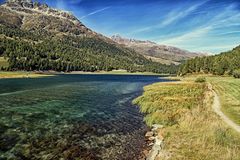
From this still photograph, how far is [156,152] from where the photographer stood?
26375 millimetres

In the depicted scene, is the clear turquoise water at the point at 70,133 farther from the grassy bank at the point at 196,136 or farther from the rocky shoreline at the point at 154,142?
the grassy bank at the point at 196,136

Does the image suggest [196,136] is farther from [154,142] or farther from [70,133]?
[70,133]

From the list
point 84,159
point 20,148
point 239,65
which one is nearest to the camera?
point 84,159

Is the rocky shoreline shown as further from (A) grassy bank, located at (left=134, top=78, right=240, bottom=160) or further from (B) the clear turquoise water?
(B) the clear turquoise water

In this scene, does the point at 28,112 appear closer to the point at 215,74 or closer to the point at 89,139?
the point at 89,139

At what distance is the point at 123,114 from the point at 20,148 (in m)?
24.0

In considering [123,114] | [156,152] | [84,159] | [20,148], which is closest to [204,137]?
[156,152]

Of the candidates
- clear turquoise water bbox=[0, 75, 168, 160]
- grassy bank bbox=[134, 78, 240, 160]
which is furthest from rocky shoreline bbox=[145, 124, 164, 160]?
clear turquoise water bbox=[0, 75, 168, 160]

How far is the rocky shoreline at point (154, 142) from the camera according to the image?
1021 inches

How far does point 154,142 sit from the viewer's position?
30.8 m

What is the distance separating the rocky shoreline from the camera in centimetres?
2594

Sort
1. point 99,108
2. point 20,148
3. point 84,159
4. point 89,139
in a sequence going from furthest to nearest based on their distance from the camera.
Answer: point 99,108
point 89,139
point 20,148
point 84,159

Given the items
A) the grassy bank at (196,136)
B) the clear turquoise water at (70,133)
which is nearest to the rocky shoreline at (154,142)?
the grassy bank at (196,136)

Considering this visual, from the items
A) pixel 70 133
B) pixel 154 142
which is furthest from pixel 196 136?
pixel 70 133
